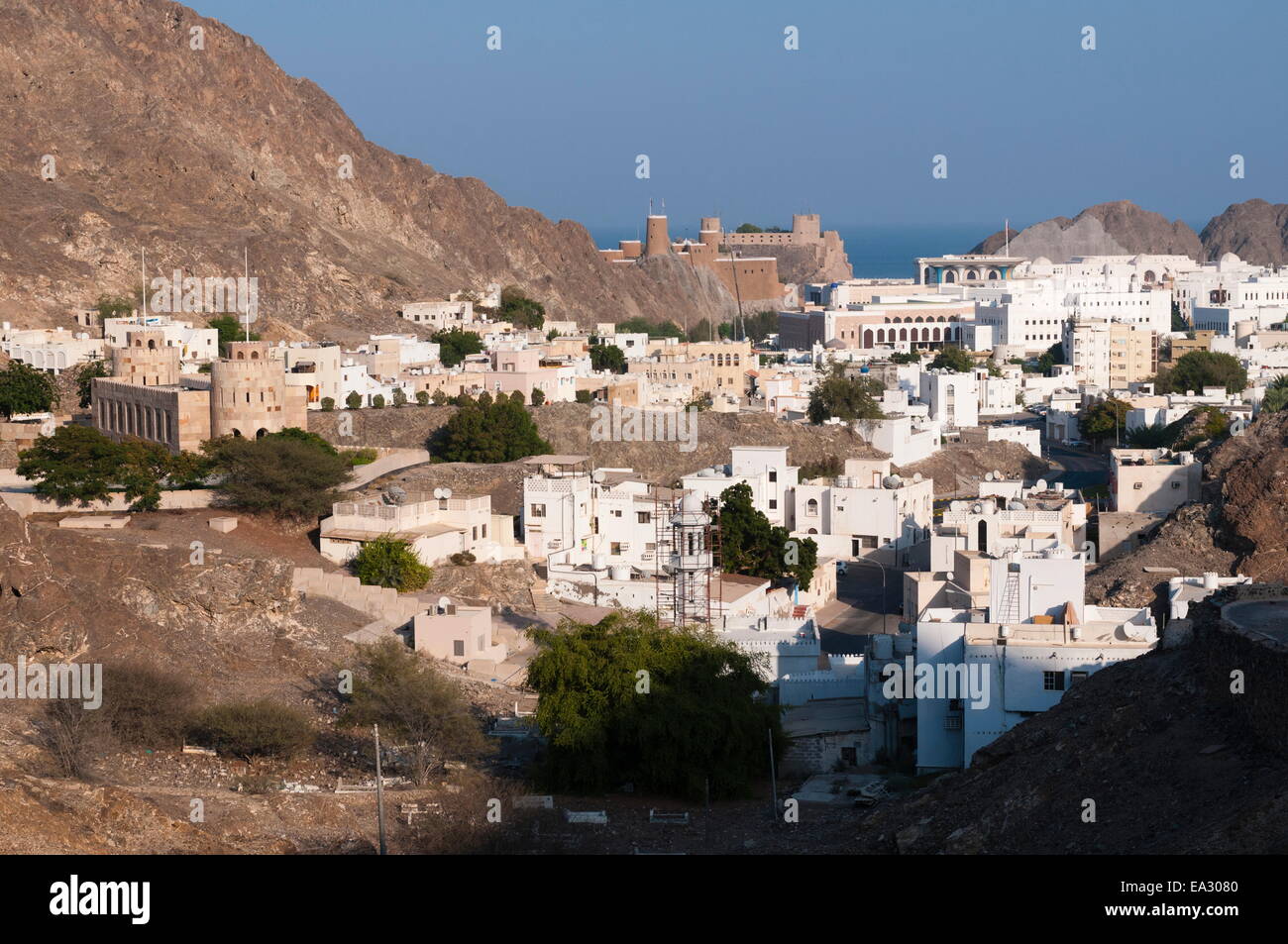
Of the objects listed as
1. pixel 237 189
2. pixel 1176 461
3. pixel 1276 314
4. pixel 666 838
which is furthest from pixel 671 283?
pixel 666 838

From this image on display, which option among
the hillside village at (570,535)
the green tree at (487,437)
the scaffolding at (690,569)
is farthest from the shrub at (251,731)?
the green tree at (487,437)

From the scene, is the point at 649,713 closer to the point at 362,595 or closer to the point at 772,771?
the point at 772,771

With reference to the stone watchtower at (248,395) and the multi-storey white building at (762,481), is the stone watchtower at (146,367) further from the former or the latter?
the multi-storey white building at (762,481)

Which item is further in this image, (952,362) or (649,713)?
(952,362)

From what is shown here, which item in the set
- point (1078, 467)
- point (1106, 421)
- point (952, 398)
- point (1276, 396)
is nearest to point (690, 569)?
point (1078, 467)

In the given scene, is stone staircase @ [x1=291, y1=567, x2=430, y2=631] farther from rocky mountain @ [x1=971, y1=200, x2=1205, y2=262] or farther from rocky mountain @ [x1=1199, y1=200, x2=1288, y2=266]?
rocky mountain @ [x1=1199, y1=200, x2=1288, y2=266]
